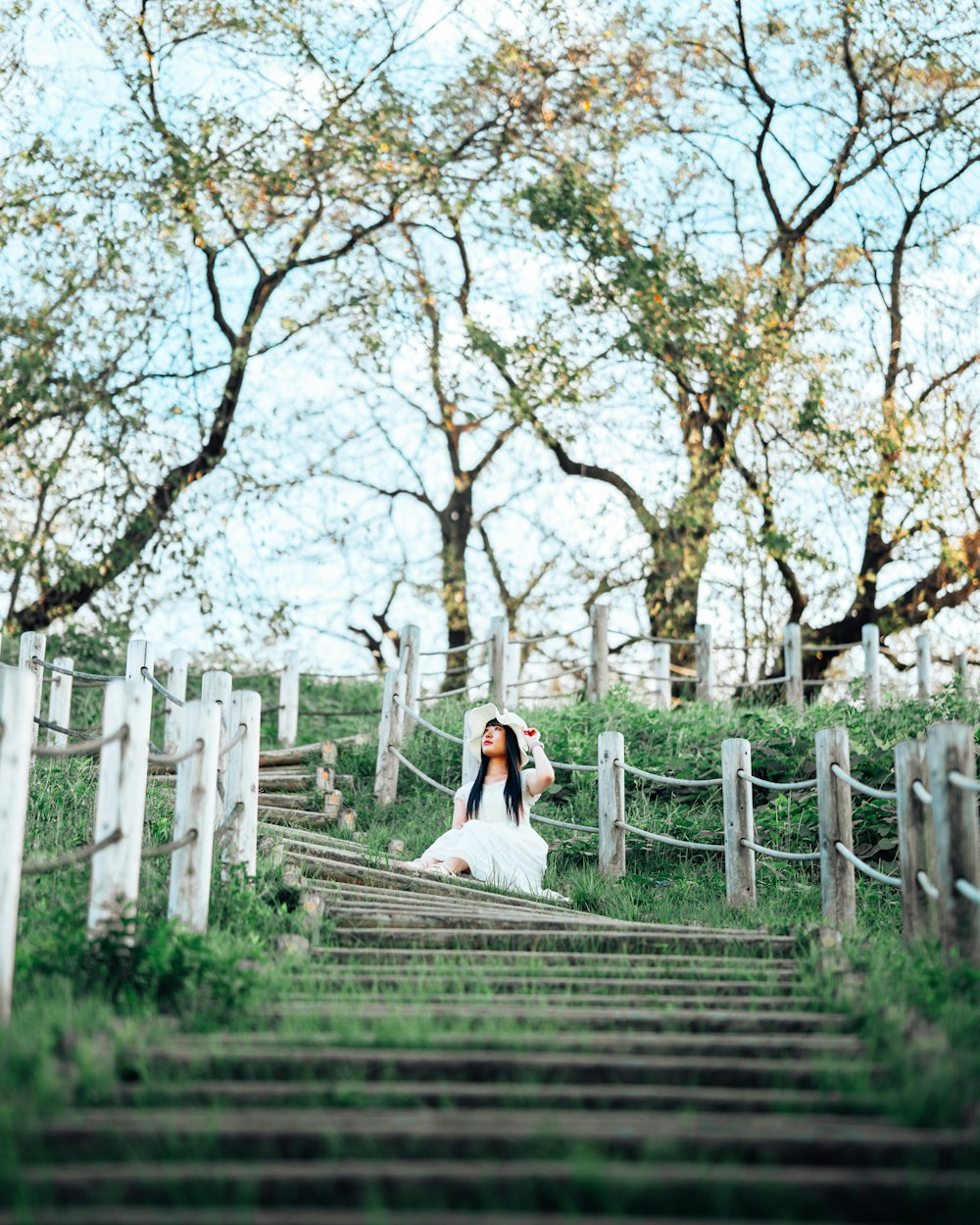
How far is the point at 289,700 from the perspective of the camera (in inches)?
566

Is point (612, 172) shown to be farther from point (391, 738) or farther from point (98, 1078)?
point (98, 1078)

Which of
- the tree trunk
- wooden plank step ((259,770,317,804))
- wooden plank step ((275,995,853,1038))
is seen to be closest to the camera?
wooden plank step ((275,995,853,1038))

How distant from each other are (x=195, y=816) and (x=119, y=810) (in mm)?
658

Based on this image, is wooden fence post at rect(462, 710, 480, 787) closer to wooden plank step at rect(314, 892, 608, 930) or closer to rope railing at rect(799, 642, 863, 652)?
wooden plank step at rect(314, 892, 608, 930)

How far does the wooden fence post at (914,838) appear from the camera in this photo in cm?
544

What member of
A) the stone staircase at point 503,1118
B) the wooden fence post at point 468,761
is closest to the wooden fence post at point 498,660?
the wooden fence post at point 468,761

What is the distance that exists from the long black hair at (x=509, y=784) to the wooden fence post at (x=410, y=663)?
3.02 m

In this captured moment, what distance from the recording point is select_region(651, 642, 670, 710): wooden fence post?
14.5 m

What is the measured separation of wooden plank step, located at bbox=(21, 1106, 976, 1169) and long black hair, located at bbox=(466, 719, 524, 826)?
5.22m

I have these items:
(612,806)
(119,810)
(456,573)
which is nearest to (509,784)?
(612,806)

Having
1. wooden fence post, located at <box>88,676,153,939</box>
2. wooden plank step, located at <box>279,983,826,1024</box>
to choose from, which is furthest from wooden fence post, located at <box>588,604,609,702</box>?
wooden fence post, located at <box>88,676,153,939</box>

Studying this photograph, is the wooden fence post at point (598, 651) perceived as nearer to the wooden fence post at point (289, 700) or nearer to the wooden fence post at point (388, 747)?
the wooden fence post at point (388, 747)

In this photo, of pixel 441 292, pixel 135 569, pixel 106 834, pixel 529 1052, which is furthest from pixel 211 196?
pixel 529 1052

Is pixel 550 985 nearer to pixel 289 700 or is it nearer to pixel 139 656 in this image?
pixel 139 656
